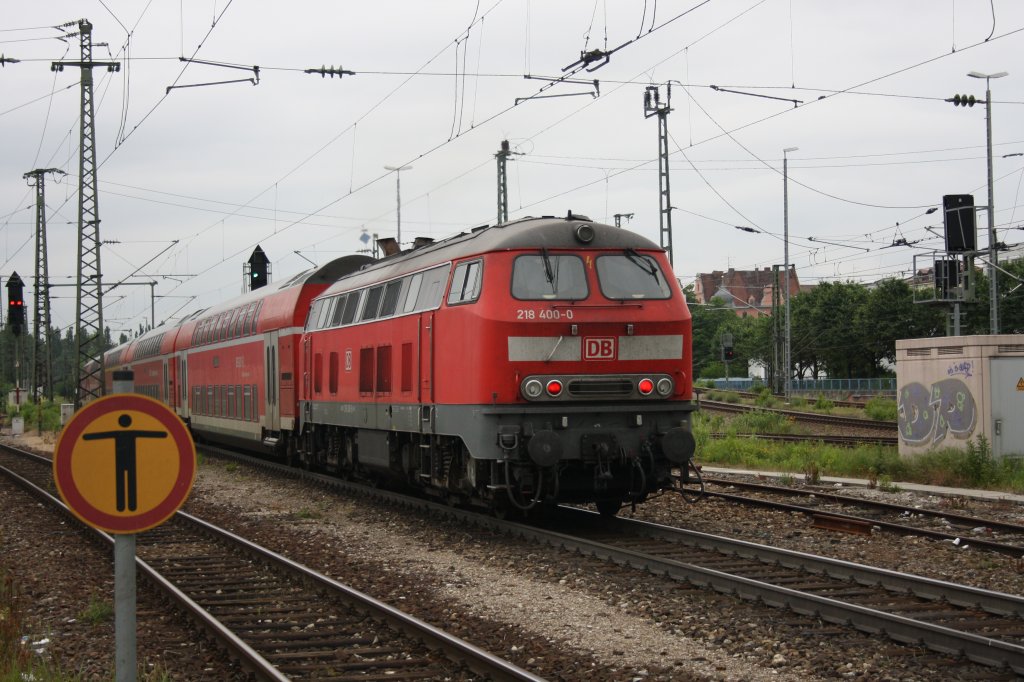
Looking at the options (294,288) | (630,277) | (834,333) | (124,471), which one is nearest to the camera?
(124,471)

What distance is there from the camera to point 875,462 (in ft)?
67.3

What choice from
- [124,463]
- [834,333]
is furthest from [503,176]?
[834,333]

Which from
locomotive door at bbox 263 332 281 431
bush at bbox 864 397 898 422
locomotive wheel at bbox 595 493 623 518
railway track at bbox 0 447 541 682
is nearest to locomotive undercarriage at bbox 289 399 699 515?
locomotive wheel at bbox 595 493 623 518

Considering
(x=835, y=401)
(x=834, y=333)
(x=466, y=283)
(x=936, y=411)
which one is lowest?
(x=835, y=401)

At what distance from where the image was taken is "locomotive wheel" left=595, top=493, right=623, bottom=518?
1420 centimetres

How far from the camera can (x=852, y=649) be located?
7.62 m

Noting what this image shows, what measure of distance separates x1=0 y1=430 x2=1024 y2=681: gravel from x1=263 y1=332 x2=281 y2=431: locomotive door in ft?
20.9

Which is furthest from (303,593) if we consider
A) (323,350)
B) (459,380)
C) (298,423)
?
(298,423)

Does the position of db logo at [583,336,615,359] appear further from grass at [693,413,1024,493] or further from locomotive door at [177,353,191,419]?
locomotive door at [177,353,191,419]

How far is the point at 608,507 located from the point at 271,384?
1067 centimetres

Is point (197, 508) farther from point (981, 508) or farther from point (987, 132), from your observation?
point (987, 132)

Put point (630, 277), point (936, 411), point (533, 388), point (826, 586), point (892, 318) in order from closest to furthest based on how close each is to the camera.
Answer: point (826, 586) < point (533, 388) < point (630, 277) < point (936, 411) < point (892, 318)

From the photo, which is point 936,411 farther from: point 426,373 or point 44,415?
point 44,415

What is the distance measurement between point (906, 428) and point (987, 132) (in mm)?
14863
